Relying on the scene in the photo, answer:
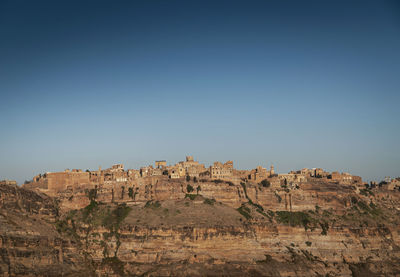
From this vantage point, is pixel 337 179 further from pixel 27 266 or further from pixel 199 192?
pixel 27 266

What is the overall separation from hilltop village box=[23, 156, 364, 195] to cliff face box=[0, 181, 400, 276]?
1.94 meters

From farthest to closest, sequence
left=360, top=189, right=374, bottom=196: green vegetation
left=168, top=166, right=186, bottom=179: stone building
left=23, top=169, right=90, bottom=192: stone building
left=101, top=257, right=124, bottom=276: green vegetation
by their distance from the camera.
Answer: left=360, top=189, right=374, bottom=196: green vegetation → left=168, top=166, right=186, bottom=179: stone building → left=23, top=169, right=90, bottom=192: stone building → left=101, top=257, right=124, bottom=276: green vegetation

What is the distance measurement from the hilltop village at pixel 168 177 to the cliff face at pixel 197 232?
6.37 ft

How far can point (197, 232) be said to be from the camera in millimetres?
67750

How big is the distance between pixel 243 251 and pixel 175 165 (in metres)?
25.9

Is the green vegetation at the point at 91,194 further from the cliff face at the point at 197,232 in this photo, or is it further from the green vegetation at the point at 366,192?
the green vegetation at the point at 366,192

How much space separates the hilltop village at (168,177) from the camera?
256 ft

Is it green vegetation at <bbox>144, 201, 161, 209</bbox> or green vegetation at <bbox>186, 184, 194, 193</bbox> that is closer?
green vegetation at <bbox>144, 201, 161, 209</bbox>

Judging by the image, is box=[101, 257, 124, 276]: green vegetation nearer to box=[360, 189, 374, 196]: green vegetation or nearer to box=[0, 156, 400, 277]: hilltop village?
box=[0, 156, 400, 277]: hilltop village

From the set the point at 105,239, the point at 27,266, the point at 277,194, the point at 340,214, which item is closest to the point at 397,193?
the point at 340,214

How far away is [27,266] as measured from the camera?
60250 millimetres

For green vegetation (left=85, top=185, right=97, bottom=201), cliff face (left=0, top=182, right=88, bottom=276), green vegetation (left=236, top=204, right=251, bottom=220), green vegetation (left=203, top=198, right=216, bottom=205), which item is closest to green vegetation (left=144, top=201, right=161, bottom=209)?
green vegetation (left=203, top=198, right=216, bottom=205)

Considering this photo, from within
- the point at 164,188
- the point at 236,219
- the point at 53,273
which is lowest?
the point at 53,273

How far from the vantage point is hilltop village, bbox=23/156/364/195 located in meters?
78.0
